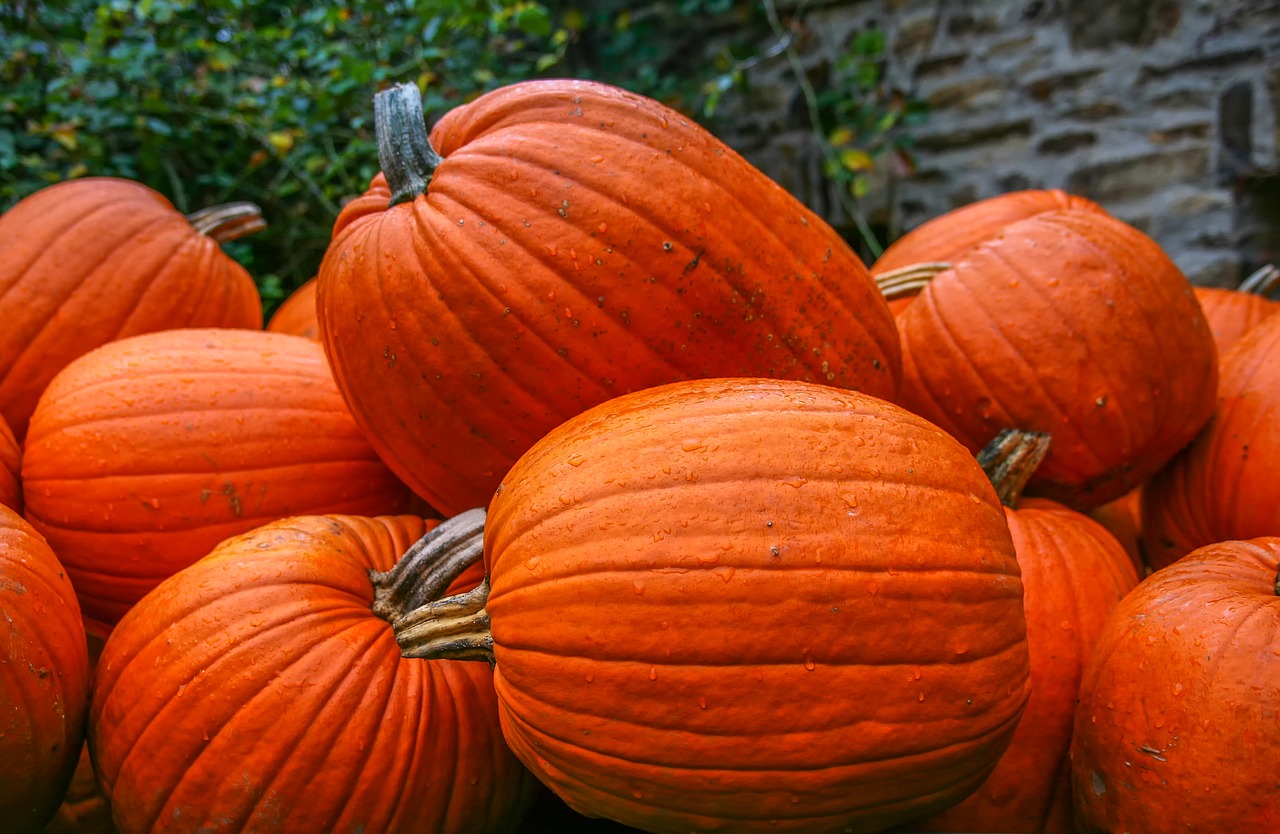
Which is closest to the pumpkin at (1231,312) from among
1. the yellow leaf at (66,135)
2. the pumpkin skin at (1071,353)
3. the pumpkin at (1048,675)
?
the pumpkin skin at (1071,353)

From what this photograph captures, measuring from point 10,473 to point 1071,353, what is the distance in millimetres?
1888

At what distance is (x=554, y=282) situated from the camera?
1.28 meters

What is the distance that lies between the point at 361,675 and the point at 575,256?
2.10 ft

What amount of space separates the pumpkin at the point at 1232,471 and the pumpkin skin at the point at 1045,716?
0.39 meters

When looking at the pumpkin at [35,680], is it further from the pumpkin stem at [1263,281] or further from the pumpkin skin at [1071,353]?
the pumpkin stem at [1263,281]

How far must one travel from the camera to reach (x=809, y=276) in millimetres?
1411

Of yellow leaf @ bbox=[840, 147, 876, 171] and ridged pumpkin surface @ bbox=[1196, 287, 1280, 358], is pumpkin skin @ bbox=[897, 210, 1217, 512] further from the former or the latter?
yellow leaf @ bbox=[840, 147, 876, 171]

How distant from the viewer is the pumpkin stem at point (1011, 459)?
62.1 inches

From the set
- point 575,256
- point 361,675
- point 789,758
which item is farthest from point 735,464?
point 361,675

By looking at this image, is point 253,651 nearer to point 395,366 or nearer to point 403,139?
point 395,366

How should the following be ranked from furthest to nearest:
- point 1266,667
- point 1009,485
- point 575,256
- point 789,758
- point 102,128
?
point 102,128 < point 1009,485 < point 575,256 < point 1266,667 < point 789,758

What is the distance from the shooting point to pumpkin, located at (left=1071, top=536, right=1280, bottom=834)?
3.41ft

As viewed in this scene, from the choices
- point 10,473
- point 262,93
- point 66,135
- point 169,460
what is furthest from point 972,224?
point 66,135

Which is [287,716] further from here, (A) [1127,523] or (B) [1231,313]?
(B) [1231,313]
